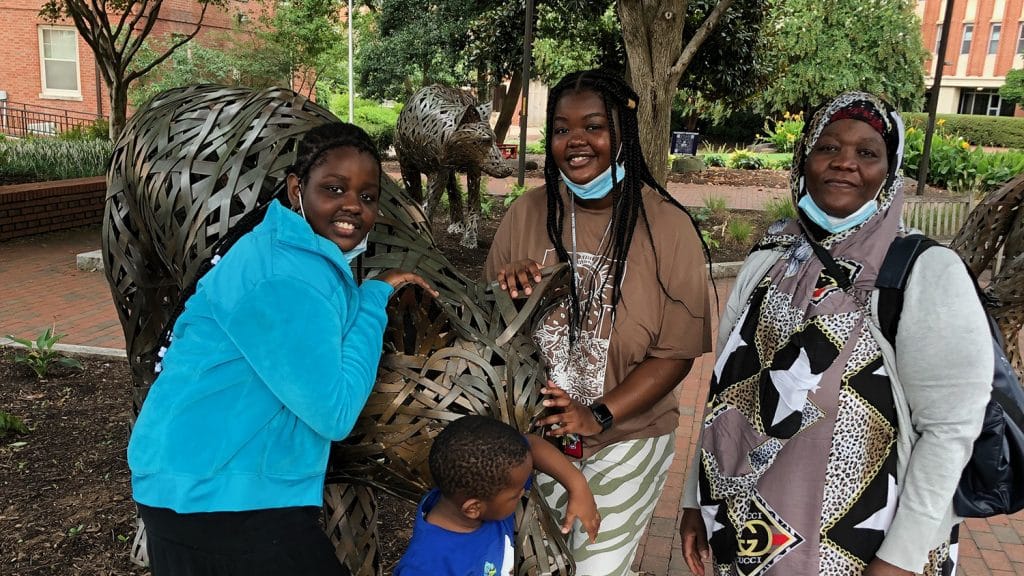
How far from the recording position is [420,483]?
6.24 feet

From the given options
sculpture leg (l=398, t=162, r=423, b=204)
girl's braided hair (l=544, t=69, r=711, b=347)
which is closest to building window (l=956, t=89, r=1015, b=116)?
sculpture leg (l=398, t=162, r=423, b=204)

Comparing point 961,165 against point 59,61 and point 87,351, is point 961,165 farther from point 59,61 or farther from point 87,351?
point 59,61

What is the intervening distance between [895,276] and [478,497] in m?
1.01

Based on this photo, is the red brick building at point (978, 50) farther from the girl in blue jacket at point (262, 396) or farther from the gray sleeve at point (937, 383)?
the girl in blue jacket at point (262, 396)

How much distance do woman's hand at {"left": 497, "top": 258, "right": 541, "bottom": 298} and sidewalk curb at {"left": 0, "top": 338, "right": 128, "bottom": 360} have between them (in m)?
4.85

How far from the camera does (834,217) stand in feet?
6.07

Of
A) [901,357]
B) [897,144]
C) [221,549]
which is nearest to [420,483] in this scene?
[221,549]

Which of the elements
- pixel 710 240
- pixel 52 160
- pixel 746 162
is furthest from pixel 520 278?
pixel 746 162

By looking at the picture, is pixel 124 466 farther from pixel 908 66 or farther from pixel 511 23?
pixel 908 66

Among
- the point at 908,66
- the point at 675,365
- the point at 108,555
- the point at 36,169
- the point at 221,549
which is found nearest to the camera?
the point at 221,549

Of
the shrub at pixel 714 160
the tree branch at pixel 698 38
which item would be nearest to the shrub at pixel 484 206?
the tree branch at pixel 698 38

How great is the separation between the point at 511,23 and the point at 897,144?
13966 mm

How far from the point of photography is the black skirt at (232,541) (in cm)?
160

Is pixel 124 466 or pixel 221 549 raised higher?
pixel 221 549
